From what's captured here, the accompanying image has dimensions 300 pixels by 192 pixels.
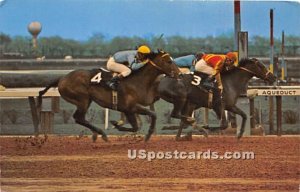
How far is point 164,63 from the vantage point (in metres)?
12.4

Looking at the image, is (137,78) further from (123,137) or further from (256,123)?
(256,123)

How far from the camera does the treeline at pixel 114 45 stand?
A: 1219 centimetres

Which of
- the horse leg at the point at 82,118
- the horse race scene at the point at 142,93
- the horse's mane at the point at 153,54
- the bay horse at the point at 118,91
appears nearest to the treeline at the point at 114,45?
the horse race scene at the point at 142,93

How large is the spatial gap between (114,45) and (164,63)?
58cm

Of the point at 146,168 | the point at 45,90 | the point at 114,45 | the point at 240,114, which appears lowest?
the point at 146,168

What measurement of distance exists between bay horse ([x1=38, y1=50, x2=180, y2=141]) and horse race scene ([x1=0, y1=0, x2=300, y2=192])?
0.04 ft

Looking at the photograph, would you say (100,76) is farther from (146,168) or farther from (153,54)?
(146,168)

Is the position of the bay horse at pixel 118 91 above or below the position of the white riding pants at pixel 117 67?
below

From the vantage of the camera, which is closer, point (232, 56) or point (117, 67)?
point (117, 67)

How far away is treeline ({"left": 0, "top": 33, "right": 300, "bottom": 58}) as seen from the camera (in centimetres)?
1219

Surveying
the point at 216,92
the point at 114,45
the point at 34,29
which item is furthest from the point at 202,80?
the point at 34,29

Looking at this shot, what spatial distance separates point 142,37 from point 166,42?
0.89 ft

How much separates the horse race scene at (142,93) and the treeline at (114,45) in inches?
0.5

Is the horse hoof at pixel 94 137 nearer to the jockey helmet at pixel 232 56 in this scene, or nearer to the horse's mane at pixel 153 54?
the horse's mane at pixel 153 54
